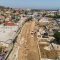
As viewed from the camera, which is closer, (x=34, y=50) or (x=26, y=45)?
(x=34, y=50)

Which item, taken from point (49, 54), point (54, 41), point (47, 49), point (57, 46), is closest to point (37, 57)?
point (49, 54)

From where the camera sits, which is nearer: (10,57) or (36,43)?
(10,57)

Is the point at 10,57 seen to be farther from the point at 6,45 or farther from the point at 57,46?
the point at 57,46

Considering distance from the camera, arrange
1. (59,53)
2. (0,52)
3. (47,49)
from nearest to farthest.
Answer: (0,52) → (59,53) → (47,49)

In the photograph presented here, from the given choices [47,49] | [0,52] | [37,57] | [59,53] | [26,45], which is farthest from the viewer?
[26,45]

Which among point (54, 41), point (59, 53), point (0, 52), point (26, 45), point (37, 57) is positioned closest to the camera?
point (0, 52)

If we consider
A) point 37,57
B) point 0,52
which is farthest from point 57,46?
point 0,52

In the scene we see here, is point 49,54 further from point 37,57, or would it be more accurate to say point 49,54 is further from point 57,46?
point 57,46

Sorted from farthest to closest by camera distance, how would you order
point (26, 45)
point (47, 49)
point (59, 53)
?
point (26, 45) → point (47, 49) → point (59, 53)
